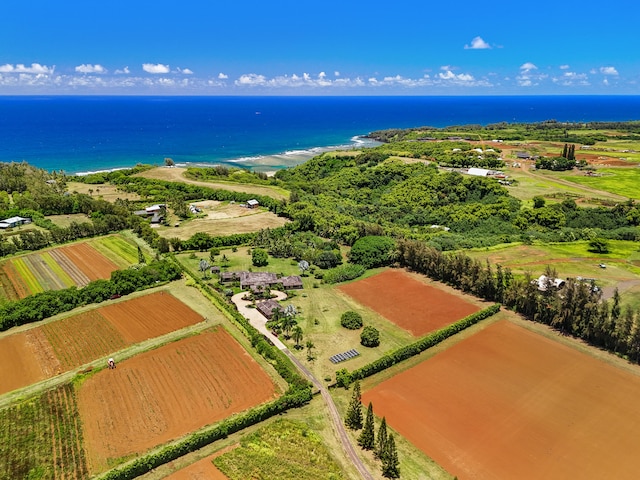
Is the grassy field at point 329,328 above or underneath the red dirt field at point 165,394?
above

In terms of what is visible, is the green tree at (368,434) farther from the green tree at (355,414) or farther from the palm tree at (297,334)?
the palm tree at (297,334)

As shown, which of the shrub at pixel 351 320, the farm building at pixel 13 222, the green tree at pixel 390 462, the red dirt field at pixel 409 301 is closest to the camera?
the green tree at pixel 390 462

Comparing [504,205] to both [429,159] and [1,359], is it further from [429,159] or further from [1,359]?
[1,359]

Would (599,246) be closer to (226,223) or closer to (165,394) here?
(165,394)

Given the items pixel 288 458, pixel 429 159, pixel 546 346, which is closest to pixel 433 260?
pixel 546 346

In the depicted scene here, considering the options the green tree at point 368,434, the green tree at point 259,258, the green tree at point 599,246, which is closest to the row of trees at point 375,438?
the green tree at point 368,434

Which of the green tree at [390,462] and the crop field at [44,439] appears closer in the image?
the green tree at [390,462]
